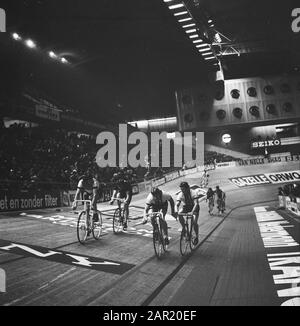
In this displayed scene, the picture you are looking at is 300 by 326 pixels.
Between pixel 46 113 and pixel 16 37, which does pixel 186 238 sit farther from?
pixel 46 113

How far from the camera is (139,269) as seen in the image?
7.26 m

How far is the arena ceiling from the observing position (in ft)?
54.0

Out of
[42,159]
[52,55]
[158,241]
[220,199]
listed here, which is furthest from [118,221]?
[52,55]

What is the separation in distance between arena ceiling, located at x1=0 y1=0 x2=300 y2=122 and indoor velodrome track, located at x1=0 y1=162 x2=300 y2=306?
9971 mm

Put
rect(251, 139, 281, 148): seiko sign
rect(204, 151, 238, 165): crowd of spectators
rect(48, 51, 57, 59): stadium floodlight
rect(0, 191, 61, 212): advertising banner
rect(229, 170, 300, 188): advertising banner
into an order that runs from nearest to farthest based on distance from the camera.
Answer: rect(0, 191, 61, 212): advertising banner < rect(48, 51, 57, 59): stadium floodlight < rect(204, 151, 238, 165): crowd of spectators < rect(229, 170, 300, 188): advertising banner < rect(251, 139, 281, 148): seiko sign

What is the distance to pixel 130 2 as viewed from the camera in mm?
15594

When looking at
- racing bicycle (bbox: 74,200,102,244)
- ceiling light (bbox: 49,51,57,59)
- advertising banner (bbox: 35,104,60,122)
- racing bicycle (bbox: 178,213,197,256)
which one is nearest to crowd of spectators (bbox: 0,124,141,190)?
advertising banner (bbox: 35,104,60,122)

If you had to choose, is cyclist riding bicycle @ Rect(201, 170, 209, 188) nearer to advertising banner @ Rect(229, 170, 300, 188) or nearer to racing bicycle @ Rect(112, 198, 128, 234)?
advertising banner @ Rect(229, 170, 300, 188)

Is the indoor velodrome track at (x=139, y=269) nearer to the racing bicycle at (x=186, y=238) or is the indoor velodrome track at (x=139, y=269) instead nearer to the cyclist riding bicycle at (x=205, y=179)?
the racing bicycle at (x=186, y=238)

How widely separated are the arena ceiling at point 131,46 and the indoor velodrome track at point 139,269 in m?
9.97

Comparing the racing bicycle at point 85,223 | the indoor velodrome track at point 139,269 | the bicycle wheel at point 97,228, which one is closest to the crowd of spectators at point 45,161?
the indoor velodrome track at point 139,269

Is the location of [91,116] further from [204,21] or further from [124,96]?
[204,21]
